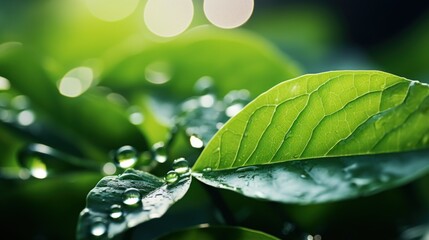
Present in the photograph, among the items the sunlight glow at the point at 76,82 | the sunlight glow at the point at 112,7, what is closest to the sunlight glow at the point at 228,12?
the sunlight glow at the point at 112,7

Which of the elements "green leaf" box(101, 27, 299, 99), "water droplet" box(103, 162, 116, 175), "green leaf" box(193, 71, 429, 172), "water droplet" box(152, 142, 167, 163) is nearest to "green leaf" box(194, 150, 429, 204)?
"green leaf" box(193, 71, 429, 172)

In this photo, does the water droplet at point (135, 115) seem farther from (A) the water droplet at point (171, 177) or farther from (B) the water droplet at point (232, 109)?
(A) the water droplet at point (171, 177)

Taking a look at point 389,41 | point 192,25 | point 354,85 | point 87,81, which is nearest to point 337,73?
point 354,85

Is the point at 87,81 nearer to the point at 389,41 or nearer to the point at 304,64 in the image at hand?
the point at 304,64

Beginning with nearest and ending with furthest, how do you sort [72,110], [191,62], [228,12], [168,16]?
[72,110]
[191,62]
[168,16]
[228,12]

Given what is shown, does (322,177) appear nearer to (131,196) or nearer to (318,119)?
(318,119)

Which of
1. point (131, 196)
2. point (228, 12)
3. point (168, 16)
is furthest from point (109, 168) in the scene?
point (228, 12)
